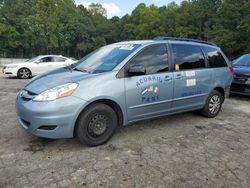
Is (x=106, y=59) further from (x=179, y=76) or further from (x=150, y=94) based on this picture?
(x=179, y=76)

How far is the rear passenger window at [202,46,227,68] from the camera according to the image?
558cm

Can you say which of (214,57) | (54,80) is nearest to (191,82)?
(214,57)

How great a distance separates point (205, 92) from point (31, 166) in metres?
3.68

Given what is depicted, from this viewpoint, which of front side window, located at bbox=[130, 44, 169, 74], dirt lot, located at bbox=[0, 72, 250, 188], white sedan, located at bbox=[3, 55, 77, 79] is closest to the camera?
dirt lot, located at bbox=[0, 72, 250, 188]

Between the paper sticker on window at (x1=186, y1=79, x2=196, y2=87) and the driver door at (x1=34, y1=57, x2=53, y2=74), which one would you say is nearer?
the paper sticker on window at (x1=186, y1=79, x2=196, y2=87)

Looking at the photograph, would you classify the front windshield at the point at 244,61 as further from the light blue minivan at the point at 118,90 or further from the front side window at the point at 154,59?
the front side window at the point at 154,59

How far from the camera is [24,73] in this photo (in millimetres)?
13266

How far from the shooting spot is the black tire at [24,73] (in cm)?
1315

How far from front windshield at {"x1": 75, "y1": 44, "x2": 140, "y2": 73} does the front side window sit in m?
0.18

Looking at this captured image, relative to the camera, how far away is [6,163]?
3436 millimetres

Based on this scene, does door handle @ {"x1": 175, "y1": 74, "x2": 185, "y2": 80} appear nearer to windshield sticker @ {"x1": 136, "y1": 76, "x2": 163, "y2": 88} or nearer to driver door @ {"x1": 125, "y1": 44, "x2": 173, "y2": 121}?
driver door @ {"x1": 125, "y1": 44, "x2": 173, "y2": 121}

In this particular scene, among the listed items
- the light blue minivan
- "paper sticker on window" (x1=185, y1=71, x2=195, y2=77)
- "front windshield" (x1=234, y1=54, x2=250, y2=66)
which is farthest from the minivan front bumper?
"front windshield" (x1=234, y1=54, x2=250, y2=66)

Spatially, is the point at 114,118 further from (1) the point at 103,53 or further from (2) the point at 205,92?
(2) the point at 205,92

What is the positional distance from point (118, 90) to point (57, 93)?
93 cm
